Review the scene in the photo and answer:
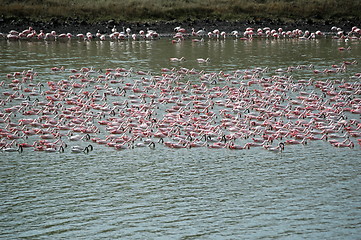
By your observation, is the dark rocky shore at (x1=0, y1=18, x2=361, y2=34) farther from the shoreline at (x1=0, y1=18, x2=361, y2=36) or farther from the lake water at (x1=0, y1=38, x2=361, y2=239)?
the lake water at (x1=0, y1=38, x2=361, y2=239)

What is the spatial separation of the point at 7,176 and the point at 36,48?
36.7 metres

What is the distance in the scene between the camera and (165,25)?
73.9 m

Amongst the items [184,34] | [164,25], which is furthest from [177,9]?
[184,34]

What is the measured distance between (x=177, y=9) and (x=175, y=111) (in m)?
42.7

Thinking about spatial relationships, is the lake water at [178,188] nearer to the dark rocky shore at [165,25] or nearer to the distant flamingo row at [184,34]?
the distant flamingo row at [184,34]

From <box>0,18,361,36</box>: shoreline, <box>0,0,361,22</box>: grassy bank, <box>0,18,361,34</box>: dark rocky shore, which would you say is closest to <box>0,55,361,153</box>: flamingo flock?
<box>0,18,361,36</box>: shoreline

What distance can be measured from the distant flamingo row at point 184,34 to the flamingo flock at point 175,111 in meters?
20.7

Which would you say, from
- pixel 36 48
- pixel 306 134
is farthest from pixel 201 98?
pixel 36 48

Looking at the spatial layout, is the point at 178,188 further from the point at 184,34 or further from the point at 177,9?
the point at 177,9

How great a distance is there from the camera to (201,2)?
80.6 metres

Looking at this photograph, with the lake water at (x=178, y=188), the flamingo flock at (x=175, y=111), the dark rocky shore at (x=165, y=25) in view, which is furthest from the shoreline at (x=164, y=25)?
the lake water at (x=178, y=188)

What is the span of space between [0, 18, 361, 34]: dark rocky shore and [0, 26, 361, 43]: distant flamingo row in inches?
44.1

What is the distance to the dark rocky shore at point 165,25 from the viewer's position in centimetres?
7150

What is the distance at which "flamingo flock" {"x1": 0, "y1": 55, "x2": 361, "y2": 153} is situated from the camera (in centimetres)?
3206
